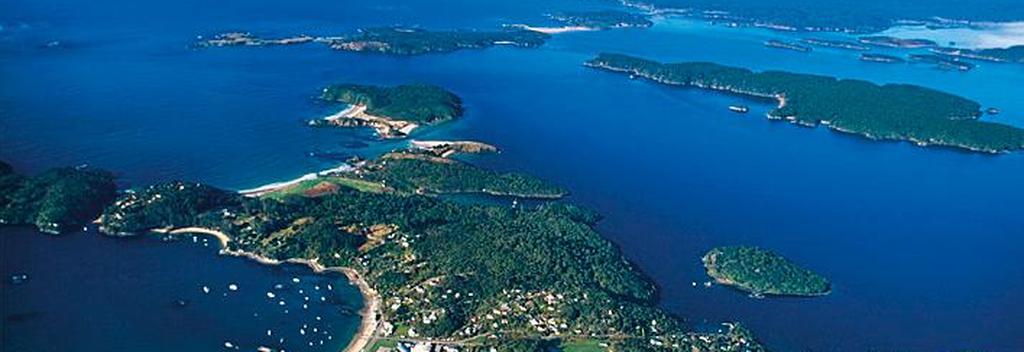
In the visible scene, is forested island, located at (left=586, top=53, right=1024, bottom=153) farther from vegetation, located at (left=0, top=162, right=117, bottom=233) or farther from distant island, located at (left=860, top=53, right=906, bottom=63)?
vegetation, located at (left=0, top=162, right=117, bottom=233)

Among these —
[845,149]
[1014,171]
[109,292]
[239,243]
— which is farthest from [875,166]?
[109,292]

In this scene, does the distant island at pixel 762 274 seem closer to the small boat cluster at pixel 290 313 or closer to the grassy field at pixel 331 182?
the small boat cluster at pixel 290 313

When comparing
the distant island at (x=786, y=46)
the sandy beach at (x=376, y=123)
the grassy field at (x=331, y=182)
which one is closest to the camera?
the grassy field at (x=331, y=182)

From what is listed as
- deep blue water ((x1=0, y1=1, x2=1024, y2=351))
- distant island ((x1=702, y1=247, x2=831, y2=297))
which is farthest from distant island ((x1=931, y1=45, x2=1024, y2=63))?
distant island ((x1=702, y1=247, x2=831, y2=297))

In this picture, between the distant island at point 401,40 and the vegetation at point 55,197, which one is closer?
the vegetation at point 55,197

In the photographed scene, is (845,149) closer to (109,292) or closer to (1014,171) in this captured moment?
(1014,171)

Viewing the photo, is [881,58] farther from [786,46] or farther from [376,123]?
[376,123]

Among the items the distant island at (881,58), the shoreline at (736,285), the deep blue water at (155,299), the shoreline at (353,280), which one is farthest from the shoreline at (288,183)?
the distant island at (881,58)
